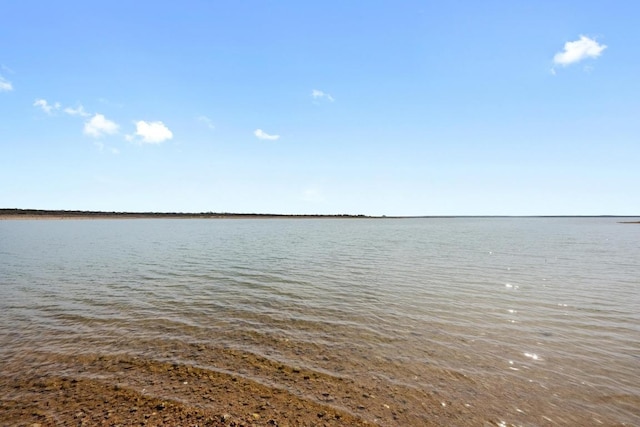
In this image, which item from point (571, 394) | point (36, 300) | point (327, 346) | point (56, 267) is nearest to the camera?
point (571, 394)

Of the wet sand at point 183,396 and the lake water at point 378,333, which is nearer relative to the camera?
the wet sand at point 183,396

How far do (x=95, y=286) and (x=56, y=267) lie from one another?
10100 mm

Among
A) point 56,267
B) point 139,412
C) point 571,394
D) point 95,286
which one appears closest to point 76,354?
point 139,412

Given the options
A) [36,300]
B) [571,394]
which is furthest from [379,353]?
→ [36,300]

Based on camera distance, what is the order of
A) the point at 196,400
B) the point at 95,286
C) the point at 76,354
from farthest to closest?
the point at 95,286 < the point at 76,354 < the point at 196,400

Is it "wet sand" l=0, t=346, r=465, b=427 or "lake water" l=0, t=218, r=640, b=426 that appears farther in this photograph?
"lake water" l=0, t=218, r=640, b=426

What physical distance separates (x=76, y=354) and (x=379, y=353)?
9693 mm

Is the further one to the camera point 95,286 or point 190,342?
point 95,286

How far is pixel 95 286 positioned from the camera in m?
19.2

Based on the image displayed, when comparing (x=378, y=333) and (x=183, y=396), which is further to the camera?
(x=378, y=333)

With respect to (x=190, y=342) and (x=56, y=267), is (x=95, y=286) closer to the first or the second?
(x=56, y=267)

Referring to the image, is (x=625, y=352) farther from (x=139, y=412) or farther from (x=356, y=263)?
(x=356, y=263)

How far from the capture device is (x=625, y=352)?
1036 centimetres

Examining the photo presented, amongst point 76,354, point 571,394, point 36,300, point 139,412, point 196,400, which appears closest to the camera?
point 139,412
